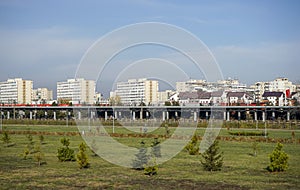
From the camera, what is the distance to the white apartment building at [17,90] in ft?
534

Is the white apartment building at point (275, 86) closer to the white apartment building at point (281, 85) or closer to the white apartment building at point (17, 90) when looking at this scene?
the white apartment building at point (281, 85)

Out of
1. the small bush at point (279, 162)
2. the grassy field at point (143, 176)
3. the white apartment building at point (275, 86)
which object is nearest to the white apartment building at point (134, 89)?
the grassy field at point (143, 176)

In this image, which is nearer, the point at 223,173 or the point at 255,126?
the point at 223,173

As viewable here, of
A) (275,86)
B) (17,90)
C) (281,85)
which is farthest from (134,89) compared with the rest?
(275,86)

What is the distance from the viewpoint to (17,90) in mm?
164125

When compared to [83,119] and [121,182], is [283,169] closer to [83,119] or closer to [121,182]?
[121,182]

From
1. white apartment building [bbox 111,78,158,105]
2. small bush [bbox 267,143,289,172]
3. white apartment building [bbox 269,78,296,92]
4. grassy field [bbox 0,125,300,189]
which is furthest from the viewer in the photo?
white apartment building [bbox 269,78,296,92]

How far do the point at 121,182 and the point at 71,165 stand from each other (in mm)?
5616

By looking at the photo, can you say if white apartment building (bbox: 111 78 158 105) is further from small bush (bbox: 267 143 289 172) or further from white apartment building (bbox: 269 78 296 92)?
white apartment building (bbox: 269 78 296 92)

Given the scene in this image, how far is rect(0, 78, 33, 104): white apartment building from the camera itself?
163 metres

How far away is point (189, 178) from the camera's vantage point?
16.3 metres

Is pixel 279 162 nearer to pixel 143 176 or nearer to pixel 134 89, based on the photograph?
pixel 143 176

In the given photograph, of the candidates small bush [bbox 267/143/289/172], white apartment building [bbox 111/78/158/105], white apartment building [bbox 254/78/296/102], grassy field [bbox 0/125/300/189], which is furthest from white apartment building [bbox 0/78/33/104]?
small bush [bbox 267/143/289/172]

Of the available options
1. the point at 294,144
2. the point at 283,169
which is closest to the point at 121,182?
the point at 283,169
